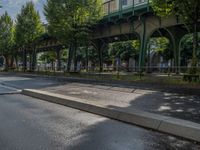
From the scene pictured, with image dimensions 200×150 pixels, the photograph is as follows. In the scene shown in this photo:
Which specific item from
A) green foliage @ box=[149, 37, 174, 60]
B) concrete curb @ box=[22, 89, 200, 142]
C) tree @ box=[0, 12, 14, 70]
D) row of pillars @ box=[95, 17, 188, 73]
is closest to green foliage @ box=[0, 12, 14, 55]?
tree @ box=[0, 12, 14, 70]

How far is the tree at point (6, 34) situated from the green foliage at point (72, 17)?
31.3 m

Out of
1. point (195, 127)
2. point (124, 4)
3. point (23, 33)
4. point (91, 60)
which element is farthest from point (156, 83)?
point (91, 60)

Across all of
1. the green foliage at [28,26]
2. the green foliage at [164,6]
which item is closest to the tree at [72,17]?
the green foliage at [164,6]

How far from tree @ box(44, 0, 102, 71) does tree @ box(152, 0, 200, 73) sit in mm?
13922

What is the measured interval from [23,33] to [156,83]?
35841 mm

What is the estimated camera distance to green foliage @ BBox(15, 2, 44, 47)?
2003 inches

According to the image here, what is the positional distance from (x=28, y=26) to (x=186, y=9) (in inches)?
1377

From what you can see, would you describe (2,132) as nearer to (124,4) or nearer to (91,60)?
(124,4)

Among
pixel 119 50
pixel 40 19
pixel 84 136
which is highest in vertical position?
pixel 40 19

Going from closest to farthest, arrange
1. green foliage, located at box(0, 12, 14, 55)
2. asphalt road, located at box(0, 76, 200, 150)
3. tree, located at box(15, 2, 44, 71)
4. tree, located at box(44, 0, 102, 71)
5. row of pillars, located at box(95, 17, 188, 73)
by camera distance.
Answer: asphalt road, located at box(0, 76, 200, 150), row of pillars, located at box(95, 17, 188, 73), tree, located at box(44, 0, 102, 71), tree, located at box(15, 2, 44, 71), green foliage, located at box(0, 12, 14, 55)

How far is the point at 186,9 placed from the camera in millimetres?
20234

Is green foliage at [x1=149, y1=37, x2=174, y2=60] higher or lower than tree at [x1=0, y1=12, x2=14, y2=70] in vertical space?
lower

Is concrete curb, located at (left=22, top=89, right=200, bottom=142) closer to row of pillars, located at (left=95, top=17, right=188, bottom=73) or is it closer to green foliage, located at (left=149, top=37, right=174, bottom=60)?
row of pillars, located at (left=95, top=17, right=188, bottom=73)

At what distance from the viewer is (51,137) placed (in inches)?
265
